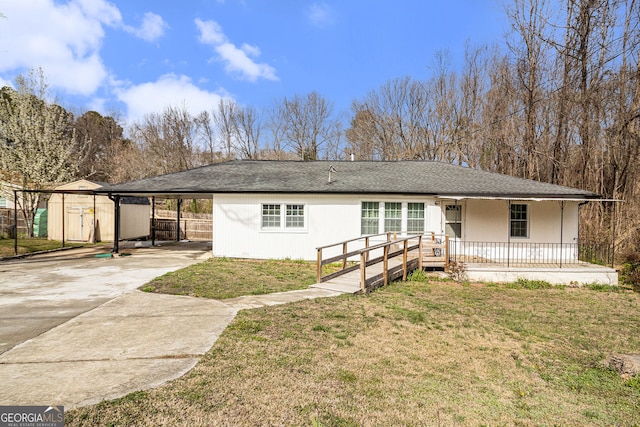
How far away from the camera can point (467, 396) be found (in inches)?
147

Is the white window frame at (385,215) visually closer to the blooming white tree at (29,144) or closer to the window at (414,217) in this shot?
the window at (414,217)

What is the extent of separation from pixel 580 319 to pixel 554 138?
636 inches

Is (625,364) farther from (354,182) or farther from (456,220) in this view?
(354,182)

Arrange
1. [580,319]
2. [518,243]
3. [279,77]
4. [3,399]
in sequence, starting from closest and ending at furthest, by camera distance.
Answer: [3,399]
[580,319]
[518,243]
[279,77]

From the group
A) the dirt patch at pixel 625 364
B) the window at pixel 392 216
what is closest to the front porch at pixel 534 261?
the window at pixel 392 216

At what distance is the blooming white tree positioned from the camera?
19984 millimetres

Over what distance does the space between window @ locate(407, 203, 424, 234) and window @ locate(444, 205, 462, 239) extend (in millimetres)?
916

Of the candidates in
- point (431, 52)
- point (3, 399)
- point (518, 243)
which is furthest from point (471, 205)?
point (431, 52)

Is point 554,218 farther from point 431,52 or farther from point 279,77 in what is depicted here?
point 279,77

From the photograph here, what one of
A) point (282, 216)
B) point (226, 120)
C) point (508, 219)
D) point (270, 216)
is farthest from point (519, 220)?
point (226, 120)

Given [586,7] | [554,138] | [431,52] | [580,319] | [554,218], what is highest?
[431,52]

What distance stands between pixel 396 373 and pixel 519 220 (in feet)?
37.0

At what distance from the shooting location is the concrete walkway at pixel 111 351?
353 centimetres

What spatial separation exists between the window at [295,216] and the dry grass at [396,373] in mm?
6656
